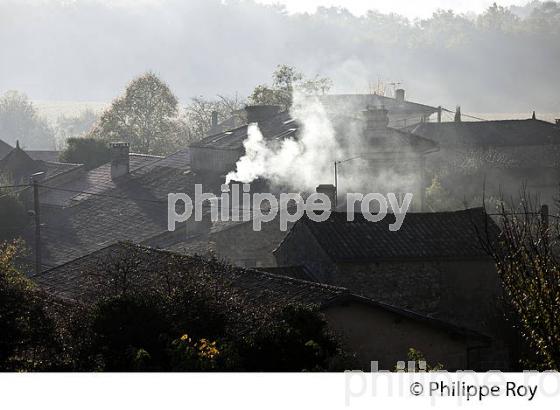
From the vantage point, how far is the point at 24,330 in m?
15.7

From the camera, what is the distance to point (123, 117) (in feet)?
230

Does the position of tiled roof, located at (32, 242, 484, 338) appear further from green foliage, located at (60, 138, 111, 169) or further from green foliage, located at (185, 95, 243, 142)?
green foliage, located at (185, 95, 243, 142)

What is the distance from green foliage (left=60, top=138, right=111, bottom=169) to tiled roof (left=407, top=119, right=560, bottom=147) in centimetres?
1507

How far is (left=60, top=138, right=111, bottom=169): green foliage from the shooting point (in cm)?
5322

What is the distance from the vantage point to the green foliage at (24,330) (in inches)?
588

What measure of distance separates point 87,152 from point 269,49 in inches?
2814

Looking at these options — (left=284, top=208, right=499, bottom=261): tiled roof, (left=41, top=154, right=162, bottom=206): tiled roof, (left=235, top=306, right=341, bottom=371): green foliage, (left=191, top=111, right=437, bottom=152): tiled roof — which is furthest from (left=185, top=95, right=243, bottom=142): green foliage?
(left=235, top=306, right=341, bottom=371): green foliage

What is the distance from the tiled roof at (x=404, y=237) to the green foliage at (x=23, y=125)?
95539 mm

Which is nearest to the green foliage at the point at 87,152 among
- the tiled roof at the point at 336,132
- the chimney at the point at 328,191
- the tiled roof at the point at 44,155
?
the tiled roof at the point at 44,155

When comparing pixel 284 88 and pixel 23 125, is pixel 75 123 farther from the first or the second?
pixel 284 88

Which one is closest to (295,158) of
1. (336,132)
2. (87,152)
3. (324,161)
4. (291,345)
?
(324,161)

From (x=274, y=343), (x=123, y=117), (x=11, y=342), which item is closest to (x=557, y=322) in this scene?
(x=274, y=343)

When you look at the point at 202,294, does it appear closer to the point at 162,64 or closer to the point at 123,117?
the point at 123,117

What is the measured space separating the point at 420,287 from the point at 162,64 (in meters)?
117
